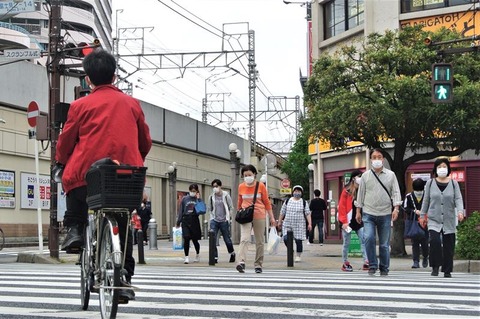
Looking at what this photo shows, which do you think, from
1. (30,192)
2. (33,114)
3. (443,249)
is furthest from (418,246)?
(30,192)

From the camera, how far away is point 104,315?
530 cm

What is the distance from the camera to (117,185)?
5.15 m

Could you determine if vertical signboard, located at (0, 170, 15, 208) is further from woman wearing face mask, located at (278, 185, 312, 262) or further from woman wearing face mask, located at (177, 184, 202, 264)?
woman wearing face mask, located at (278, 185, 312, 262)

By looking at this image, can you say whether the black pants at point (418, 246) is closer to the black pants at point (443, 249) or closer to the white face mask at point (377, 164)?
the black pants at point (443, 249)

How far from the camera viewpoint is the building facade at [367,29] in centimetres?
2644

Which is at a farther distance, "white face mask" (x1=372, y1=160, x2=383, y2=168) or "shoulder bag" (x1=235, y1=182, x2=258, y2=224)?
"shoulder bag" (x1=235, y1=182, x2=258, y2=224)

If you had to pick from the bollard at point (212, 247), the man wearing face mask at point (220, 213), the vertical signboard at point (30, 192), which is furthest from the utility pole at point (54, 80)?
the vertical signboard at point (30, 192)

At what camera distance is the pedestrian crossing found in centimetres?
640

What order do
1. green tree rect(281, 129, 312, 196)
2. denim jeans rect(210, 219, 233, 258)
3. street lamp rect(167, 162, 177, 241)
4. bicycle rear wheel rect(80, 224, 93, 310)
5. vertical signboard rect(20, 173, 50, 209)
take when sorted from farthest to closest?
1. green tree rect(281, 129, 312, 196)
2. street lamp rect(167, 162, 177, 241)
3. vertical signboard rect(20, 173, 50, 209)
4. denim jeans rect(210, 219, 233, 258)
5. bicycle rear wheel rect(80, 224, 93, 310)

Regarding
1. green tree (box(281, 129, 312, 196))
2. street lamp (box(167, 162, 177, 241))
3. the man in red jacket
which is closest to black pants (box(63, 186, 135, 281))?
the man in red jacket

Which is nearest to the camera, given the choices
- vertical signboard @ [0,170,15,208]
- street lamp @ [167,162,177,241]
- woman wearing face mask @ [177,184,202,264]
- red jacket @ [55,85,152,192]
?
red jacket @ [55,85,152,192]

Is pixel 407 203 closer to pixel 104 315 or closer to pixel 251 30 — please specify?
pixel 104 315

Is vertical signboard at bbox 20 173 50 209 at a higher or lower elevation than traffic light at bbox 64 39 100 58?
lower

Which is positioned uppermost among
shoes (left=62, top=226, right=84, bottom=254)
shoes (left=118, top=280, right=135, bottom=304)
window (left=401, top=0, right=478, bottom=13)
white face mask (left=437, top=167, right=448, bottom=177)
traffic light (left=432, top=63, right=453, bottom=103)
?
window (left=401, top=0, right=478, bottom=13)
